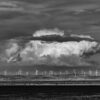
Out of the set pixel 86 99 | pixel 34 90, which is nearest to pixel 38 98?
pixel 34 90

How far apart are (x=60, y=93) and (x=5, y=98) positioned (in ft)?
26.8

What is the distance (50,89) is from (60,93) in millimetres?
1613

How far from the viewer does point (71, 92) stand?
66375mm

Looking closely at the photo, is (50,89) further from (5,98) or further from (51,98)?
(5,98)

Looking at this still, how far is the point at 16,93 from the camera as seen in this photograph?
65.3 m

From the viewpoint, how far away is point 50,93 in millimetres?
65875

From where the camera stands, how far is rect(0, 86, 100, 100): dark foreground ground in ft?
213

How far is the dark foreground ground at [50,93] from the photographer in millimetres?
64875

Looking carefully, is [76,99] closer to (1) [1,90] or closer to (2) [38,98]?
(2) [38,98]

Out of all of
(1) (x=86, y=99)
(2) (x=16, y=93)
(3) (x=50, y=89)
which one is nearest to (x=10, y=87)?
(2) (x=16, y=93)

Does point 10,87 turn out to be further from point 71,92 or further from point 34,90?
point 71,92

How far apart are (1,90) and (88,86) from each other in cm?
1296

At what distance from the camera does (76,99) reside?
213ft

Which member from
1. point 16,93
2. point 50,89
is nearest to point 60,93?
point 50,89
